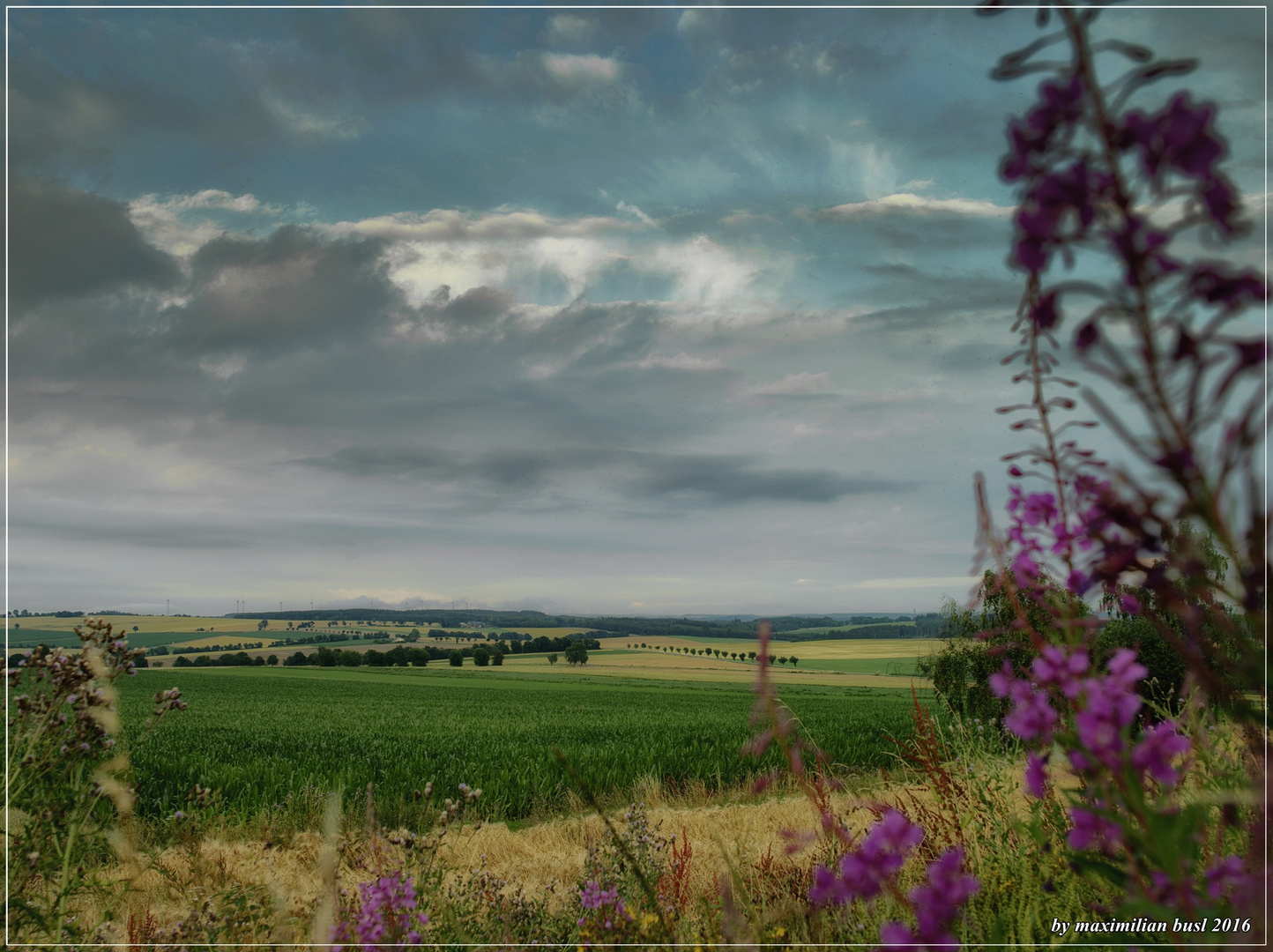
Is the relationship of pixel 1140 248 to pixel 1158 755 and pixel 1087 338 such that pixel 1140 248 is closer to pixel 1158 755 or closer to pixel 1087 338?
pixel 1087 338

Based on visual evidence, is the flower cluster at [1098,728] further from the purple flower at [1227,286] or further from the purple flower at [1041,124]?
the purple flower at [1041,124]

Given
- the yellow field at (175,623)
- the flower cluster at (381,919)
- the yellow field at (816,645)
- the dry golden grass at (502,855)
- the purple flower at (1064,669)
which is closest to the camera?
the purple flower at (1064,669)

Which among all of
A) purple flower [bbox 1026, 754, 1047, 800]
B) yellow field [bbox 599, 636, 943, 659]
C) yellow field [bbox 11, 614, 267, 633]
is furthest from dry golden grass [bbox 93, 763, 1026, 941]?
yellow field [bbox 11, 614, 267, 633]

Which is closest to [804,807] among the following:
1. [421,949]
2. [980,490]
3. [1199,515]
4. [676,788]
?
[676,788]

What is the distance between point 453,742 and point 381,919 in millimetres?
17940

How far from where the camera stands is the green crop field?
40.0 ft

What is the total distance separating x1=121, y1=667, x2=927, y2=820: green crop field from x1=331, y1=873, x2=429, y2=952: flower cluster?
5.45 m

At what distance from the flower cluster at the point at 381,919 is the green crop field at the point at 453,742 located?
545cm

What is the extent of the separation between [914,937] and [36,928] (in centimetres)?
475

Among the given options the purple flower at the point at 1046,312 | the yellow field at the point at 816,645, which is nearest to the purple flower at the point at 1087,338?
the purple flower at the point at 1046,312

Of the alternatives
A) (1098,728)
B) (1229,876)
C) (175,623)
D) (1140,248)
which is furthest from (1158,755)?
(175,623)

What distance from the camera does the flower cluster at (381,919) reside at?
9.13 feet

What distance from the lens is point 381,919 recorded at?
9.46ft

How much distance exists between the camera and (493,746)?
18359 mm
